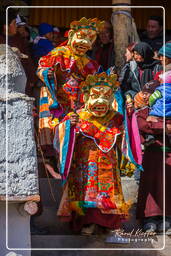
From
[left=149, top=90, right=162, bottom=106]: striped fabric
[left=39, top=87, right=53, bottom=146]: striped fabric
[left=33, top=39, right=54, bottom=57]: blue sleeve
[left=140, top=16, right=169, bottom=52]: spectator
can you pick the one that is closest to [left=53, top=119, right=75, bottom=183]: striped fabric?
[left=39, top=87, right=53, bottom=146]: striped fabric

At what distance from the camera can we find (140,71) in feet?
31.9

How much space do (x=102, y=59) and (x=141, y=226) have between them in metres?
2.84

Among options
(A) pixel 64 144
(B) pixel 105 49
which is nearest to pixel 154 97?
(A) pixel 64 144

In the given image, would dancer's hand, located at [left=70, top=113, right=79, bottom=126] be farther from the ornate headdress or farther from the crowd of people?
the ornate headdress

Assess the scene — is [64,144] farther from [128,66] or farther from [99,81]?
[128,66]

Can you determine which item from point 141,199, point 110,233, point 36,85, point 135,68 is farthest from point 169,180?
point 36,85

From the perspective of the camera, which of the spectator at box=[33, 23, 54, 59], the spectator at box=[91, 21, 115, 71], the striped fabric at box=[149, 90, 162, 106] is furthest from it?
the spectator at box=[91, 21, 115, 71]

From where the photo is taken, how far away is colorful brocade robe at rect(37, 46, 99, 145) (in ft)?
29.3

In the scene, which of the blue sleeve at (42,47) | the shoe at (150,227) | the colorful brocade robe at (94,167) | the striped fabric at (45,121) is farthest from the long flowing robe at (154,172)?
the blue sleeve at (42,47)

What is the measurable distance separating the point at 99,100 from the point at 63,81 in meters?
0.86

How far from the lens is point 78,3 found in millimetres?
13297

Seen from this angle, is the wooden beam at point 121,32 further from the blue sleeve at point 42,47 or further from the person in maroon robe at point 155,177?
the person in maroon robe at point 155,177

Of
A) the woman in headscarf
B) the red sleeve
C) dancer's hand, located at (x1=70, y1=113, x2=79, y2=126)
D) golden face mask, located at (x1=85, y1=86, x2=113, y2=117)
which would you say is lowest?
the red sleeve

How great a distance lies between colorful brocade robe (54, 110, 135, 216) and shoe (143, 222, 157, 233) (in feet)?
1.35
